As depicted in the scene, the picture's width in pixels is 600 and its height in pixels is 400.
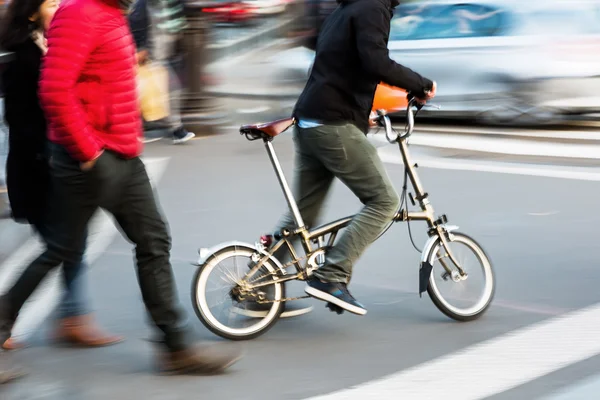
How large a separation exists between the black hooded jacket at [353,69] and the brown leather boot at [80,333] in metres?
1.44

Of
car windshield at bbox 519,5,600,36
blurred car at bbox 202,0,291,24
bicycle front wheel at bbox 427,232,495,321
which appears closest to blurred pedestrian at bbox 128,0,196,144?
car windshield at bbox 519,5,600,36

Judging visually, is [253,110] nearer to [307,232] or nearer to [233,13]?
[307,232]

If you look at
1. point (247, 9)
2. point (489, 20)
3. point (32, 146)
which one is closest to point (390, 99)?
point (489, 20)

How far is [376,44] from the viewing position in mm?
5121

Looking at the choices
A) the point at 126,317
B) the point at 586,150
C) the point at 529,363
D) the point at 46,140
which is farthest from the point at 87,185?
the point at 586,150

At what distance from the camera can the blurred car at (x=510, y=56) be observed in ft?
38.2

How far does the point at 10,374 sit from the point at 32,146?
1131 mm

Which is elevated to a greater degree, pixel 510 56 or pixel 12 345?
pixel 510 56

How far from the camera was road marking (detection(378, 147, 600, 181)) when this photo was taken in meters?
9.52

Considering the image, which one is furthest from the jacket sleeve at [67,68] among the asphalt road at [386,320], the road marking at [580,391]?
the road marking at [580,391]

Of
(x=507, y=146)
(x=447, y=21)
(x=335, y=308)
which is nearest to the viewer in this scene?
(x=335, y=308)

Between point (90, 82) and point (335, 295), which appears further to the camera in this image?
point (335, 295)

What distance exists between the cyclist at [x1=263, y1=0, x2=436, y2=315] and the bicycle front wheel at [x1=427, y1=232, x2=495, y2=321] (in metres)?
→ 0.41

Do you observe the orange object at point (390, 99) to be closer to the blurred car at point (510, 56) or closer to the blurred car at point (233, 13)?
the blurred car at point (510, 56)
